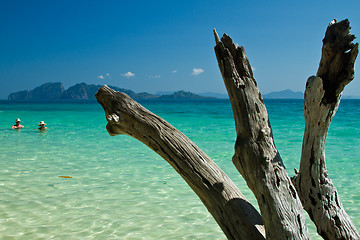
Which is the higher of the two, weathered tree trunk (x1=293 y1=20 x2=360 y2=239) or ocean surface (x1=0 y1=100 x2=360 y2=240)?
weathered tree trunk (x1=293 y1=20 x2=360 y2=239)

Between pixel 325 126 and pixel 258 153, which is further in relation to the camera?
pixel 325 126

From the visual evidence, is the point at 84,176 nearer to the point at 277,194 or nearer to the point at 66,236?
the point at 66,236

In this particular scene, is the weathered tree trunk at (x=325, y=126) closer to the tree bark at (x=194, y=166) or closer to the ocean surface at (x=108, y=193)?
the tree bark at (x=194, y=166)

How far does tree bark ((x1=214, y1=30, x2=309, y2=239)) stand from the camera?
1647mm

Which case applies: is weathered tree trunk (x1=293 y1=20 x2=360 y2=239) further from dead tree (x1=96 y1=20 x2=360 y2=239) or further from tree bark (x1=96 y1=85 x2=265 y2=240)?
tree bark (x1=96 y1=85 x2=265 y2=240)

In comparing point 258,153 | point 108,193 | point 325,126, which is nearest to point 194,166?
point 258,153

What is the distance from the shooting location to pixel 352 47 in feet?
5.47

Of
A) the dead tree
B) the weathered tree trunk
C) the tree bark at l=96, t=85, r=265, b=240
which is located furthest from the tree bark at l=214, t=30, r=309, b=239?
the weathered tree trunk

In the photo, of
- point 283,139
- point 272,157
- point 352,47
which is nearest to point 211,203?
point 272,157

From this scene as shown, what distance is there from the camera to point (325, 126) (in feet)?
6.18

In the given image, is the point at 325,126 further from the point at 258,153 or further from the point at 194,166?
the point at 194,166

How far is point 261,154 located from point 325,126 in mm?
463

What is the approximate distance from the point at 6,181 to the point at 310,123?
561cm

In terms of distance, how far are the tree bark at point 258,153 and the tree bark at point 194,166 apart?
0.12 m
